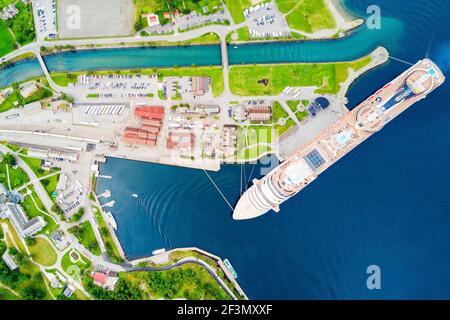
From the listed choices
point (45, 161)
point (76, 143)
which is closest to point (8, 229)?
point (45, 161)

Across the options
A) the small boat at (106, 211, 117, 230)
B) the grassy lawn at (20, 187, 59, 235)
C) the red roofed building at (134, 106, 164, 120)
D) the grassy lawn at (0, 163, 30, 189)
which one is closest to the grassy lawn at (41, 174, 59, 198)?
the grassy lawn at (20, 187, 59, 235)

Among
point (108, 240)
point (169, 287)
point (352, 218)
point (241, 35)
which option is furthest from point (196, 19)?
point (169, 287)

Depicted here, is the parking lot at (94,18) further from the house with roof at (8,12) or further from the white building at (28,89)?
the white building at (28,89)

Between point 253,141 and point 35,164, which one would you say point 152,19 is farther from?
point 35,164

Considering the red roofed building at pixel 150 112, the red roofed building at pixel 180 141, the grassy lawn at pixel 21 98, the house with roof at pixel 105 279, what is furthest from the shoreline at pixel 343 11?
the house with roof at pixel 105 279

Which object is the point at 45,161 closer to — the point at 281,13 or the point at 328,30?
the point at 281,13

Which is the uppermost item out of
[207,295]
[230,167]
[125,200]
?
[230,167]

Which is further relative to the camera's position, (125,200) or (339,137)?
(125,200)
